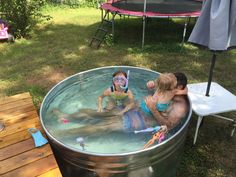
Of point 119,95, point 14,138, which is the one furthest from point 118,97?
point 14,138

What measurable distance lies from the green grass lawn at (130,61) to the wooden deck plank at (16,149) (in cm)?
181

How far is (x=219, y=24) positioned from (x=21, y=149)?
259cm

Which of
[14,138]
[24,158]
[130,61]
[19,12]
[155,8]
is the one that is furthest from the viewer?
[155,8]

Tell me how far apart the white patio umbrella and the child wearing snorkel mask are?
120 centimetres

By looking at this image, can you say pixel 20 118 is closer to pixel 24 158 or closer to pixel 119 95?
pixel 24 158

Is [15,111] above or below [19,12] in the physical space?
below

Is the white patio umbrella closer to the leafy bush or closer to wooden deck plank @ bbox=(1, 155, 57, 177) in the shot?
wooden deck plank @ bbox=(1, 155, 57, 177)

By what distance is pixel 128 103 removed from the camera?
13.2 ft

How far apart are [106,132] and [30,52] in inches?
171

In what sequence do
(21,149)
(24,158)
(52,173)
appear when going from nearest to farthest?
(52,173), (24,158), (21,149)

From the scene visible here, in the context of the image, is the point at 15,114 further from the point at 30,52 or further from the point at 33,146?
the point at 30,52

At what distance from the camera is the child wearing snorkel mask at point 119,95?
391 cm

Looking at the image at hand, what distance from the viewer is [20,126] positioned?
3357 mm

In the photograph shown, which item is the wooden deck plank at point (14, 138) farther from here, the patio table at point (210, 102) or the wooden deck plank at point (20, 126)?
the patio table at point (210, 102)
